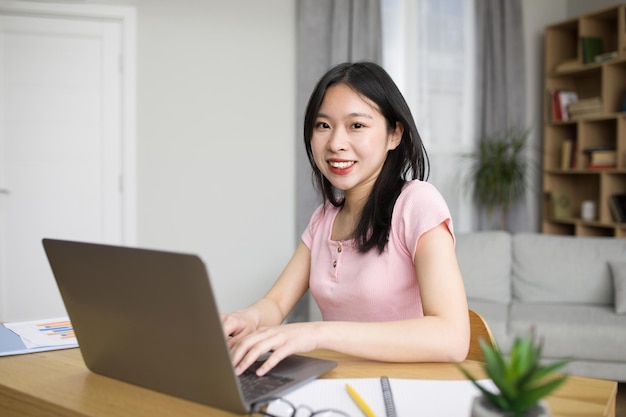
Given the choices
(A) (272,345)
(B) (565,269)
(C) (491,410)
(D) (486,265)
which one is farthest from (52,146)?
(C) (491,410)

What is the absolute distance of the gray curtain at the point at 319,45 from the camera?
449 centimetres

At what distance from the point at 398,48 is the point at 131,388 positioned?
419 centimetres

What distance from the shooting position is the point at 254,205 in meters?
4.51

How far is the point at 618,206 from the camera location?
4.43 meters

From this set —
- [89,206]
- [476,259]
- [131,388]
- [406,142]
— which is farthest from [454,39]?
[131,388]

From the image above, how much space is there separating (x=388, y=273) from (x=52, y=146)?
3.26 meters

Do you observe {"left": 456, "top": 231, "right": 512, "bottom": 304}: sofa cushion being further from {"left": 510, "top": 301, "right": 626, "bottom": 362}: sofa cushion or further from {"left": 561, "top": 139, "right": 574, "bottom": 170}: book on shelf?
{"left": 561, "top": 139, "right": 574, "bottom": 170}: book on shelf

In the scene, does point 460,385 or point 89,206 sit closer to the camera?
point 460,385

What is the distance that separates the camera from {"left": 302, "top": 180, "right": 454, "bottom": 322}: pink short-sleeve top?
135 centimetres

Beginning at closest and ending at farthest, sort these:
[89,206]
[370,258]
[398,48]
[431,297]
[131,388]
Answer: [131,388]
[431,297]
[370,258]
[89,206]
[398,48]

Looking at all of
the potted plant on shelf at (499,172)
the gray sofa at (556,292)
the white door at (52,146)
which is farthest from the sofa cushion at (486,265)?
the white door at (52,146)

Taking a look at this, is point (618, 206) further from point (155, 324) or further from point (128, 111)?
point (155, 324)

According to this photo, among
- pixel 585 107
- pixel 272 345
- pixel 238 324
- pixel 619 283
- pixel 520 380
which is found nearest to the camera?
pixel 520 380

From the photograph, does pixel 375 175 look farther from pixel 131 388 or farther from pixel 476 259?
pixel 476 259
